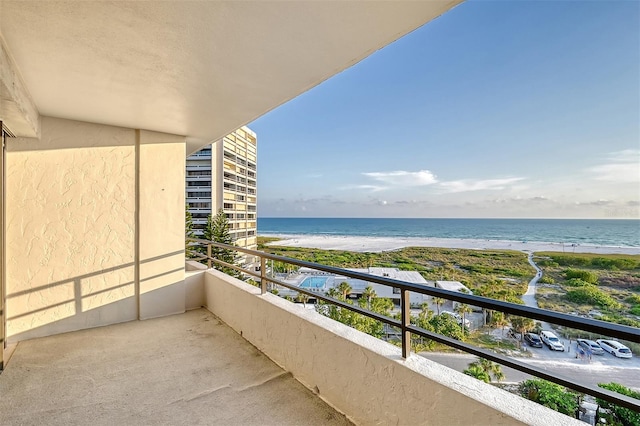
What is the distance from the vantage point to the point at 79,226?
3.19 metres

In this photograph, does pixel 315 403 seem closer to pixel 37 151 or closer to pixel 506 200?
pixel 37 151

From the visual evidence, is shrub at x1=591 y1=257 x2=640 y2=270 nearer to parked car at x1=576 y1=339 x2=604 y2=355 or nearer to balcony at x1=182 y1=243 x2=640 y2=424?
parked car at x1=576 y1=339 x2=604 y2=355

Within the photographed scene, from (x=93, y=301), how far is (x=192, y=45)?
3083 mm

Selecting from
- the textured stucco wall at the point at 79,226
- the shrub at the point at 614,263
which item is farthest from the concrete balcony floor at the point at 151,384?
the shrub at the point at 614,263

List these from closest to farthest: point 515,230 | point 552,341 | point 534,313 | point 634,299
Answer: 1. point 534,313
2. point 552,341
3. point 634,299
4. point 515,230

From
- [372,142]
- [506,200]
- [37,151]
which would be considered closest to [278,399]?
[37,151]

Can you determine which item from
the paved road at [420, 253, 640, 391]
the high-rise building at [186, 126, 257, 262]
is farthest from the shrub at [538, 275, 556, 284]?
the high-rise building at [186, 126, 257, 262]

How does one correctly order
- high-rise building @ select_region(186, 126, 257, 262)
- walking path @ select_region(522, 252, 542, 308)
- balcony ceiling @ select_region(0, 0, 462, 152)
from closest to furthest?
balcony ceiling @ select_region(0, 0, 462, 152)
walking path @ select_region(522, 252, 542, 308)
high-rise building @ select_region(186, 126, 257, 262)

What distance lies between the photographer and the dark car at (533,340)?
5044 mm

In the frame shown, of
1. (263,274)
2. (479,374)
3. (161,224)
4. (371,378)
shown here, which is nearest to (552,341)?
(479,374)

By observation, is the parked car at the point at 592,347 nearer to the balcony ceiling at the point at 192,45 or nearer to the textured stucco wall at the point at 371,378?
the textured stucco wall at the point at 371,378

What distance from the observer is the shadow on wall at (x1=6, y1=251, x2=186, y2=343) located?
298 centimetres

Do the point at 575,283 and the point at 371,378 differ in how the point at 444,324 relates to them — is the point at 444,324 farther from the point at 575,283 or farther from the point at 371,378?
the point at 575,283

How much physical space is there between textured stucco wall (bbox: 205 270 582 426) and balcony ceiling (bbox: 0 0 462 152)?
1.70 metres
